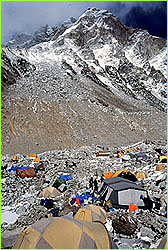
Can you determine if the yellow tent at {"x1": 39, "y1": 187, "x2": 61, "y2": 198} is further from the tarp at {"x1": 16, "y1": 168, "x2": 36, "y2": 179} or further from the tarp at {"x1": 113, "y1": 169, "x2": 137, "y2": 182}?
the tarp at {"x1": 113, "y1": 169, "x2": 137, "y2": 182}

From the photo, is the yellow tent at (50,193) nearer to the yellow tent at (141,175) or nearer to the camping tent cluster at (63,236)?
the yellow tent at (141,175)

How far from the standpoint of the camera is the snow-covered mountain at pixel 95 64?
128 feet

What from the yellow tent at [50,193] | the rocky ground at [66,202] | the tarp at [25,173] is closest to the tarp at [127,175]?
the rocky ground at [66,202]

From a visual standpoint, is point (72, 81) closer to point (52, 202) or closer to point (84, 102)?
point (84, 102)

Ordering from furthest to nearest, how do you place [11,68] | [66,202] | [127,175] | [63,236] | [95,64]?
[95,64] < [11,68] < [127,175] < [66,202] < [63,236]

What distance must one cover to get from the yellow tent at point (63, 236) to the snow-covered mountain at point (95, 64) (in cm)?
2806

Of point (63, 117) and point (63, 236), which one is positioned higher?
point (63, 117)

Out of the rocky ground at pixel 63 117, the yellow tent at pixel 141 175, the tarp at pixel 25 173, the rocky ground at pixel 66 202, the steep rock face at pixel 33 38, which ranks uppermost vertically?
the steep rock face at pixel 33 38

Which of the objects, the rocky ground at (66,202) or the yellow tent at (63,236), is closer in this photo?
the yellow tent at (63,236)

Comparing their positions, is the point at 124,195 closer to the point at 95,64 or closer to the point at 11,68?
the point at 11,68

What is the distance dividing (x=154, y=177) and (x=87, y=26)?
79887 mm

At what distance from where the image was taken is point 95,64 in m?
62.5

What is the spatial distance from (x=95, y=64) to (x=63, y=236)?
62223 millimetres

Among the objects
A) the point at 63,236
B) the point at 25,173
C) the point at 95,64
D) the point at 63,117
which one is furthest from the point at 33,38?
the point at 63,236
